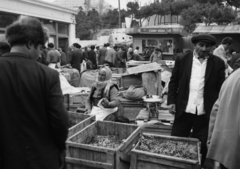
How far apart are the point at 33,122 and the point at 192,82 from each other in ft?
7.43

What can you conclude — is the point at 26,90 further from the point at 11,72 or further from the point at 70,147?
the point at 70,147

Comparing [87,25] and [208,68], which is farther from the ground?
[87,25]

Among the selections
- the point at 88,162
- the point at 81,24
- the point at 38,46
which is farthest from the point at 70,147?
the point at 81,24

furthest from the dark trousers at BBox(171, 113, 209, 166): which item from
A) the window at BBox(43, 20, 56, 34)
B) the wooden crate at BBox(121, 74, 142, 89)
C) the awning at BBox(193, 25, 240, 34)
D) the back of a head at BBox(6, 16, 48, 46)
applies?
the window at BBox(43, 20, 56, 34)

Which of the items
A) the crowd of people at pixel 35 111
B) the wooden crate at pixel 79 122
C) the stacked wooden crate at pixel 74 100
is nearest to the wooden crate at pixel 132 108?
the stacked wooden crate at pixel 74 100

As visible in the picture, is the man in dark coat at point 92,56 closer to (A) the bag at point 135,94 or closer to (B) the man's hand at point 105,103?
(A) the bag at point 135,94

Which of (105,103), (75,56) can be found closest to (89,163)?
(105,103)

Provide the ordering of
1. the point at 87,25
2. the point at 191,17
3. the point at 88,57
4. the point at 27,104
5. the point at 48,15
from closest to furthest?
the point at 27,104 < the point at 88,57 < the point at 48,15 < the point at 191,17 < the point at 87,25

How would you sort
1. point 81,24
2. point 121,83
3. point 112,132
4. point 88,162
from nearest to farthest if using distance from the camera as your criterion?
point 88,162, point 112,132, point 121,83, point 81,24

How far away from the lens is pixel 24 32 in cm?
195

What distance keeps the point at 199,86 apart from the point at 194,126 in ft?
1.79

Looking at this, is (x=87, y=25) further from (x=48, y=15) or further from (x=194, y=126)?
(x=194, y=126)

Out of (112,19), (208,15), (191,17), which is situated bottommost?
(208,15)

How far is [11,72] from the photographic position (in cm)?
188
